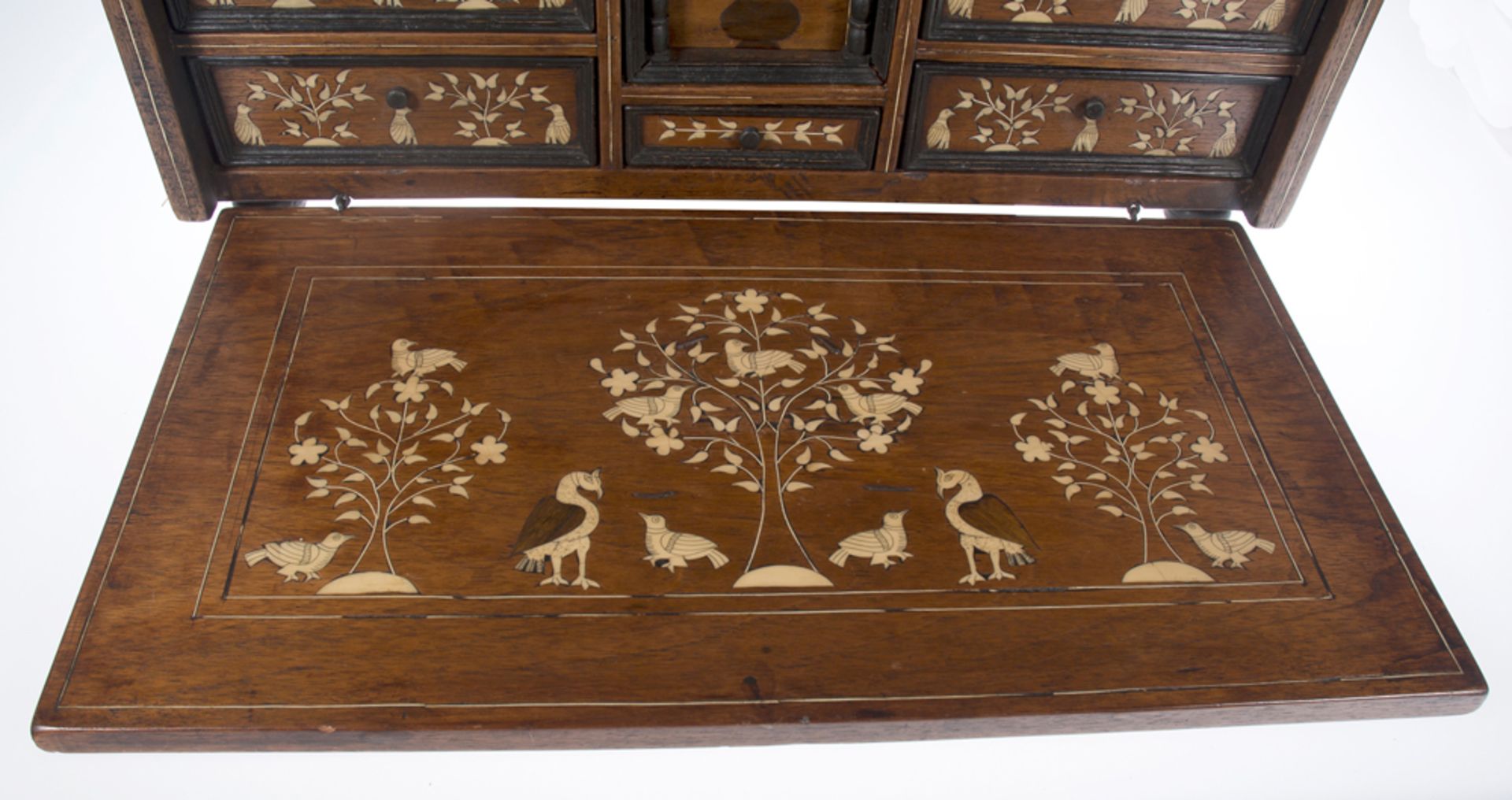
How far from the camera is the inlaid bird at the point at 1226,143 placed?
173 centimetres

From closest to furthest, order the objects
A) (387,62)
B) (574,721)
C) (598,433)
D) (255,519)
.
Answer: (574,721)
(255,519)
(598,433)
(387,62)

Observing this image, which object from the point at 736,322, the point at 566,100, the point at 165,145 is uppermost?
the point at 165,145

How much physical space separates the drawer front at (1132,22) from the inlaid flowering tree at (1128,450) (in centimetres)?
45

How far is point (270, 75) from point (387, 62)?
0.16 m

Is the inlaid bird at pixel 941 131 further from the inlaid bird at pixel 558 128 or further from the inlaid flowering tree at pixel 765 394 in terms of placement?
the inlaid bird at pixel 558 128

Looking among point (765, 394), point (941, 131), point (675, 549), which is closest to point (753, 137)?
point (941, 131)

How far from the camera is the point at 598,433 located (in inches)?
57.5

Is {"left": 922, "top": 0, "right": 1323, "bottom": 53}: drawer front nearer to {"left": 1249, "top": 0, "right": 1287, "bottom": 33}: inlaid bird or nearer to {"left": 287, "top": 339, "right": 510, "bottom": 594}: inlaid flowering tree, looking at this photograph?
{"left": 1249, "top": 0, "right": 1287, "bottom": 33}: inlaid bird

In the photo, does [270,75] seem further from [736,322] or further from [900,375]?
[900,375]

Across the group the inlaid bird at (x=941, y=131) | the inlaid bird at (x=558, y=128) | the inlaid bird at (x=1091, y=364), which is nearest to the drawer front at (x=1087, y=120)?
the inlaid bird at (x=941, y=131)

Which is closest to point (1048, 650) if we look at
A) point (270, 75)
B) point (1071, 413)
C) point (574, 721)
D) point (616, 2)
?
point (1071, 413)

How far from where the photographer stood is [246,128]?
1646mm

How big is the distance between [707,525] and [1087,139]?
0.84 metres

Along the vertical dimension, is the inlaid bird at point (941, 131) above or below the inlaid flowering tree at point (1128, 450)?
above
